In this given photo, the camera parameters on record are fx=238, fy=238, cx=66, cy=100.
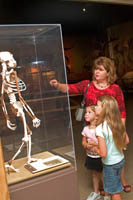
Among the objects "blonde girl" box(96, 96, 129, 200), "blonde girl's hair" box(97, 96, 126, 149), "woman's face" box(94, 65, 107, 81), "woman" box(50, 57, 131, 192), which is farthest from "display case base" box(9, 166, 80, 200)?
"woman's face" box(94, 65, 107, 81)

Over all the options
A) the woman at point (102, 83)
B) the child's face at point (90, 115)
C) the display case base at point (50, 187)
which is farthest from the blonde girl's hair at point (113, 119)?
the display case base at point (50, 187)

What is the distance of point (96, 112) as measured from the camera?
78.2 inches

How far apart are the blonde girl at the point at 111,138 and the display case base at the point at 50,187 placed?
0.34m

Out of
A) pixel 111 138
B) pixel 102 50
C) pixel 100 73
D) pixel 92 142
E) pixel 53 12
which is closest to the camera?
pixel 111 138

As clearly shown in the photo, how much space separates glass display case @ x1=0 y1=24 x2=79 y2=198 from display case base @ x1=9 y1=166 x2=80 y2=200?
0.12 ft

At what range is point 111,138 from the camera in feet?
6.23

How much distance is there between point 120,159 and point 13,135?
2.93 feet

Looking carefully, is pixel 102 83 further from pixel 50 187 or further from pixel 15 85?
pixel 50 187

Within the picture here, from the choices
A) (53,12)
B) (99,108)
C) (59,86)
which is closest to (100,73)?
(99,108)

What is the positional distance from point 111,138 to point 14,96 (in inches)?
32.8

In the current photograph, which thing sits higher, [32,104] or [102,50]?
[102,50]

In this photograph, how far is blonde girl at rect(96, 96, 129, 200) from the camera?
1.88 m

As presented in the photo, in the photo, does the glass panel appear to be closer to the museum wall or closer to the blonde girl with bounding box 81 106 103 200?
the blonde girl with bounding box 81 106 103 200

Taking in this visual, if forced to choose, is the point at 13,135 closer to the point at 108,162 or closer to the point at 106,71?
the point at 108,162
